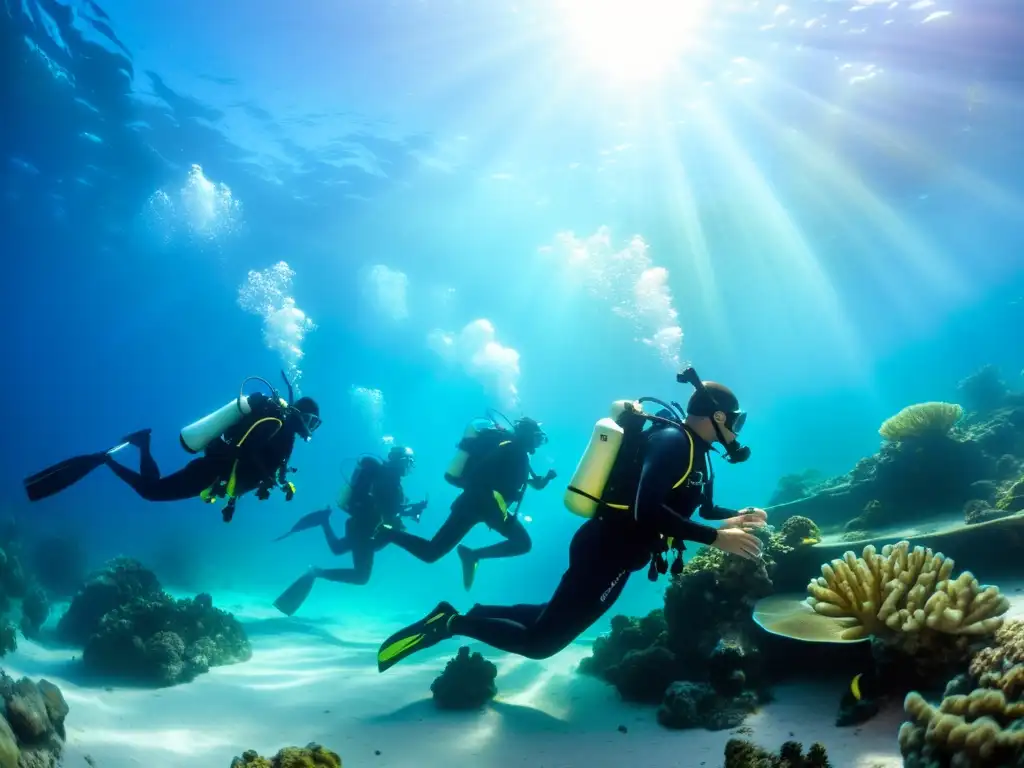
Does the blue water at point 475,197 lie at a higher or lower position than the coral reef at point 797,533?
higher

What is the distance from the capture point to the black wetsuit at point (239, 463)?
6.88 m

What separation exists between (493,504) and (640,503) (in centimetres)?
558

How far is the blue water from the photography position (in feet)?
74.4

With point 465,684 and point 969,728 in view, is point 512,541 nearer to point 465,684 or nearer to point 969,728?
point 465,684

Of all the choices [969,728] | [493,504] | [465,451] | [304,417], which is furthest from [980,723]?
[465,451]

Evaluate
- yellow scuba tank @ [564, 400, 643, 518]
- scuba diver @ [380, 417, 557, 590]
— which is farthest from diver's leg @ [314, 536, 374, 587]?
yellow scuba tank @ [564, 400, 643, 518]

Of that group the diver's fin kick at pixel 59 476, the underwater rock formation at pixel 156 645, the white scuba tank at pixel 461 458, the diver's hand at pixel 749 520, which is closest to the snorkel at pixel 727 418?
the diver's hand at pixel 749 520

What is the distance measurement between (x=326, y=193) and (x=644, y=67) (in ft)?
68.7

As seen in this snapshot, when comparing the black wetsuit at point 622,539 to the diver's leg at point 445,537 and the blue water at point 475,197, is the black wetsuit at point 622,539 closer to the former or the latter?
the diver's leg at point 445,537

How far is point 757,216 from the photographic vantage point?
34.9 meters

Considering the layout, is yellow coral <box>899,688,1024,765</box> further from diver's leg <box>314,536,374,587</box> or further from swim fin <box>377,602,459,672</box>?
diver's leg <box>314,536,374,587</box>

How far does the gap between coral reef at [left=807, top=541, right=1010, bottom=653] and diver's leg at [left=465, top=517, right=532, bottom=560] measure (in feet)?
19.0

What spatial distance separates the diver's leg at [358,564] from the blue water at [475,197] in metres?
2.70

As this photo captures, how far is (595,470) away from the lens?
201 inches
